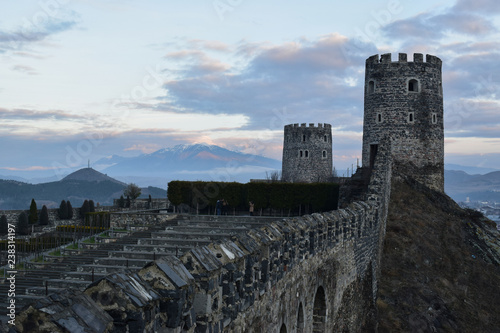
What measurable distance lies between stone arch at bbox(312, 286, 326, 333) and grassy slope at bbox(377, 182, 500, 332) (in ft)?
24.6

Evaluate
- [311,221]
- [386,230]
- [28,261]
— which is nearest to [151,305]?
[311,221]

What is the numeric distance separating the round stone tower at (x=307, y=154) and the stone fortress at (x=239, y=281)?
24935 millimetres

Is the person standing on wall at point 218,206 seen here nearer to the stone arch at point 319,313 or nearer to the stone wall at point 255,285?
the stone wall at point 255,285

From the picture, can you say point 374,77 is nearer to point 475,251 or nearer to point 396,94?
point 396,94

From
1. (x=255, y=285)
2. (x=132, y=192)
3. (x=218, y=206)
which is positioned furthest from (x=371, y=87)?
(x=255, y=285)

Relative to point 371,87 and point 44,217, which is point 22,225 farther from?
point 371,87

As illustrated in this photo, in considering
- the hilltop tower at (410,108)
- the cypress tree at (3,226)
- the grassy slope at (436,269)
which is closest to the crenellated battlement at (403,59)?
the hilltop tower at (410,108)

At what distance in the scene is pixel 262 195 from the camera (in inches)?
1156

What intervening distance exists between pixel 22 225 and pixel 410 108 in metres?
27.7

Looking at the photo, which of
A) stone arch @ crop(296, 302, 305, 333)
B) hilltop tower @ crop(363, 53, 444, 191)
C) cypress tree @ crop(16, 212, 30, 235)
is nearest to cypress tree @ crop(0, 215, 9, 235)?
cypress tree @ crop(16, 212, 30, 235)

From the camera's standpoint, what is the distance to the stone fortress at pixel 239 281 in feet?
12.0

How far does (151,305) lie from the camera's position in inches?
156

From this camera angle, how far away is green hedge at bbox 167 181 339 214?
29203 millimetres

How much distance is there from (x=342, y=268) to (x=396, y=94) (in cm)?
2342
